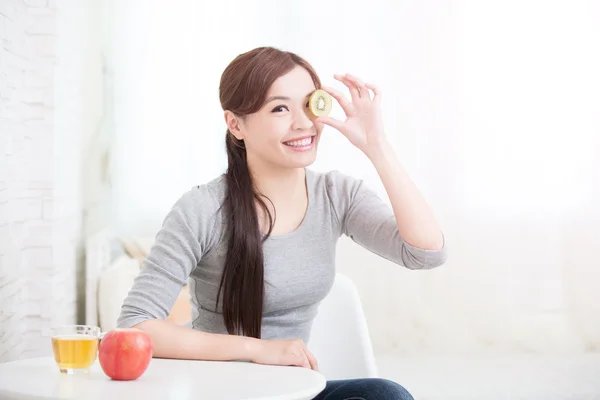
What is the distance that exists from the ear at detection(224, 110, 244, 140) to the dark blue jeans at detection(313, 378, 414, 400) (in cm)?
57

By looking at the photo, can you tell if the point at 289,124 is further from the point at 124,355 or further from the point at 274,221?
the point at 124,355

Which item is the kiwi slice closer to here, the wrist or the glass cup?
the wrist

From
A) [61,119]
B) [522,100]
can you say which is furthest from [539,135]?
[61,119]

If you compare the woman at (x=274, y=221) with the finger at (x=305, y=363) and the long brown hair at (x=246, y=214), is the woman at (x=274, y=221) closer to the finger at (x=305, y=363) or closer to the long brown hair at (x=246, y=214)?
the long brown hair at (x=246, y=214)

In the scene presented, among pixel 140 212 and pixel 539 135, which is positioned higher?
pixel 539 135

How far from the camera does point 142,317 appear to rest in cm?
151

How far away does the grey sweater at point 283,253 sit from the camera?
1.59 metres

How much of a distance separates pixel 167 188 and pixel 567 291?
186 centimetres

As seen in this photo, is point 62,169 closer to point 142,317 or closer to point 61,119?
point 61,119

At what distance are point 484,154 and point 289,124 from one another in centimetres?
216

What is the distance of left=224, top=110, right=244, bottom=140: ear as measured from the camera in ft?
5.85

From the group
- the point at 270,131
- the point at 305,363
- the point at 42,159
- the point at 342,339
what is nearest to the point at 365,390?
the point at 305,363

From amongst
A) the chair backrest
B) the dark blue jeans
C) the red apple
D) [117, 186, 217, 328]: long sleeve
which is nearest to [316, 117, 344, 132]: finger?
[117, 186, 217, 328]: long sleeve

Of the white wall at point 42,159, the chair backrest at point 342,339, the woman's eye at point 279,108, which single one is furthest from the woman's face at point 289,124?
the white wall at point 42,159
